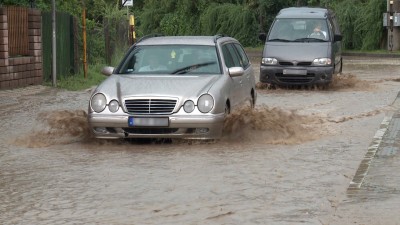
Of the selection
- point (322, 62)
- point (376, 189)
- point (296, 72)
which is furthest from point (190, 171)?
point (322, 62)

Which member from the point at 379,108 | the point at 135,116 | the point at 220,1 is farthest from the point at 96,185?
the point at 220,1

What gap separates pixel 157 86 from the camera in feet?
43.1

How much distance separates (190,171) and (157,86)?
249cm

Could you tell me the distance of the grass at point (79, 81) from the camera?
2424 cm

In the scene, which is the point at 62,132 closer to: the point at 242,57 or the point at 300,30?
the point at 242,57

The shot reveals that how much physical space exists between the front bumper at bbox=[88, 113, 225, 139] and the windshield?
4.71ft

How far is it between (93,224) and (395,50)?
36.1 m

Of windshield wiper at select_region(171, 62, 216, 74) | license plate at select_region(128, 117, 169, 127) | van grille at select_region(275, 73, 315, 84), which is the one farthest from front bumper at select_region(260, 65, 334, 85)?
license plate at select_region(128, 117, 169, 127)

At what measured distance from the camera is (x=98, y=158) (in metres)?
12.1

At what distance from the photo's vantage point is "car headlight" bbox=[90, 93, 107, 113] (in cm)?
1295

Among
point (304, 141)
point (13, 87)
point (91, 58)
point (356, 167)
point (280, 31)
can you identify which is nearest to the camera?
point (356, 167)

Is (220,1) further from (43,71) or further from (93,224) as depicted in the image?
(93,224)

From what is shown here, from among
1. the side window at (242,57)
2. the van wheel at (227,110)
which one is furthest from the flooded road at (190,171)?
the side window at (242,57)

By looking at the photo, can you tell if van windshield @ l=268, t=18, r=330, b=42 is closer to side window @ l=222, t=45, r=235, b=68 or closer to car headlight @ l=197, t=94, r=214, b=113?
side window @ l=222, t=45, r=235, b=68
